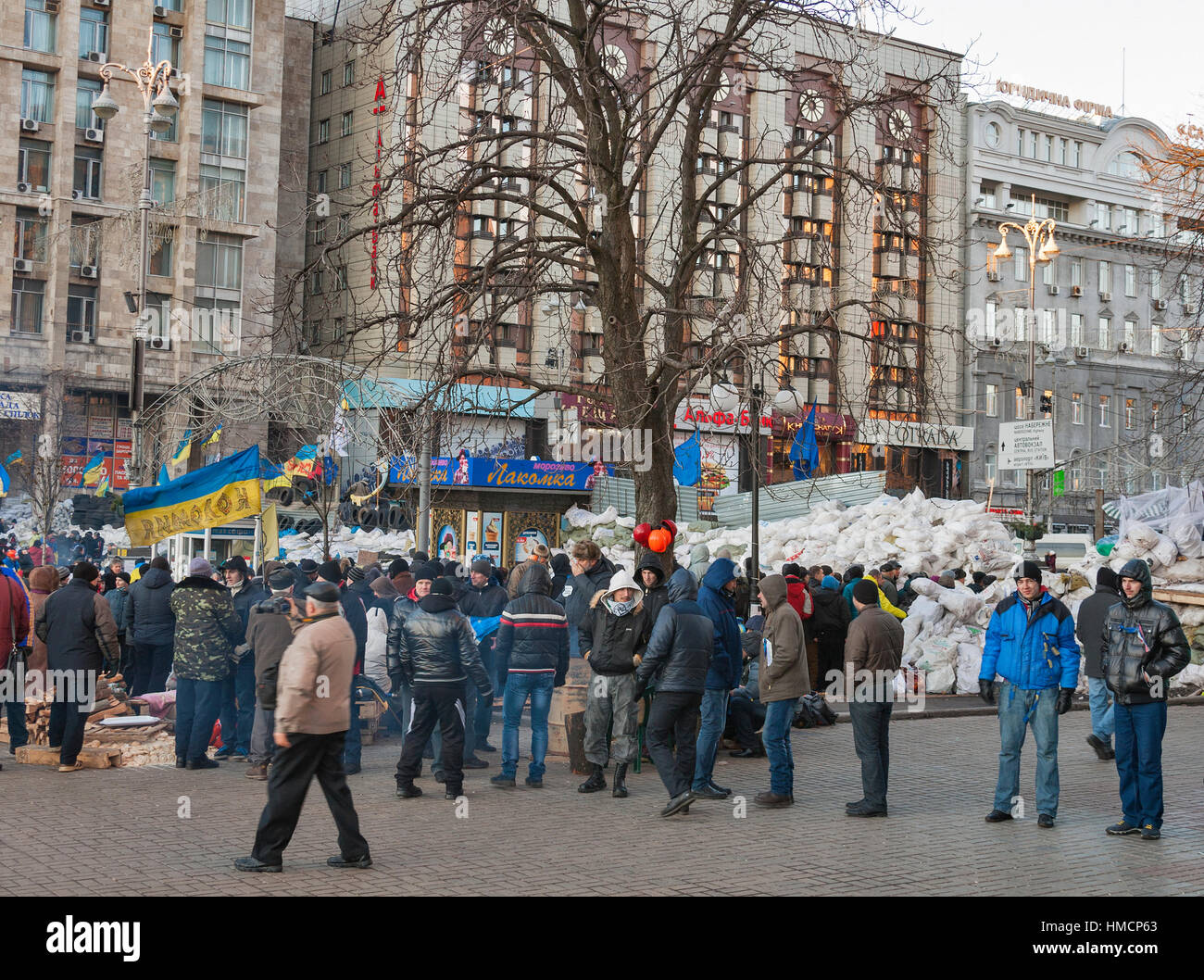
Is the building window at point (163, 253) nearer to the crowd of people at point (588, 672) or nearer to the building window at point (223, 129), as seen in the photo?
the building window at point (223, 129)

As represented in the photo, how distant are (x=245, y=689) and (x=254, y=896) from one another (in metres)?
5.70

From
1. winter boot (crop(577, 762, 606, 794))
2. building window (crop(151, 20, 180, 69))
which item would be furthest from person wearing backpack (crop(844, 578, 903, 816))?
building window (crop(151, 20, 180, 69))

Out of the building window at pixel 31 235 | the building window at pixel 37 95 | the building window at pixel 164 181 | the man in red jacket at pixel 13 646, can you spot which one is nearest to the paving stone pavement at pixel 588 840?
the man in red jacket at pixel 13 646

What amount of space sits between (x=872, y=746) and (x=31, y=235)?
43.4 metres

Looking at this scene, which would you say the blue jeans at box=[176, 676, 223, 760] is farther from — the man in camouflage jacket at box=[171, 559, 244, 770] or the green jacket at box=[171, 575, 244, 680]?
the green jacket at box=[171, 575, 244, 680]

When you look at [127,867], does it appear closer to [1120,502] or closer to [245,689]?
[245,689]

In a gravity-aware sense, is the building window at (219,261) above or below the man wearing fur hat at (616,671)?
above

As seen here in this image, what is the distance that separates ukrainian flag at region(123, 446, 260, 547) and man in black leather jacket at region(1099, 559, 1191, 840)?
958 cm

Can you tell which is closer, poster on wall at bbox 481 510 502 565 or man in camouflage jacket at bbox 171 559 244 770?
man in camouflage jacket at bbox 171 559 244 770

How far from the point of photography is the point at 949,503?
109 ft

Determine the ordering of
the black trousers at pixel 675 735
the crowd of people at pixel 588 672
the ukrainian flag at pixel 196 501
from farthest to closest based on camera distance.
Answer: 1. the ukrainian flag at pixel 196 501
2. the black trousers at pixel 675 735
3. the crowd of people at pixel 588 672

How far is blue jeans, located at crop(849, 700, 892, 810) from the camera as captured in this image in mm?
10375

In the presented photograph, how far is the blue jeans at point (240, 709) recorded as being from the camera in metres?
12.7

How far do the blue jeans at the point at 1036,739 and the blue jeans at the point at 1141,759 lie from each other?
0.47 m
